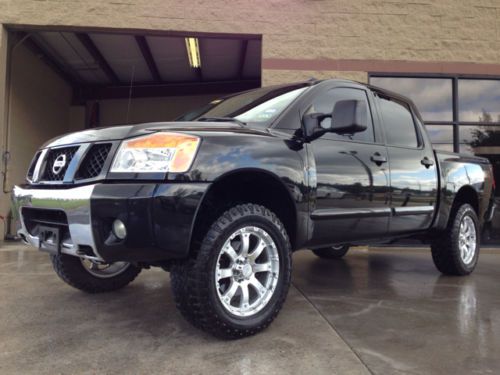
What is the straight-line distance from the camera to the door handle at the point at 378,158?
3.85 m

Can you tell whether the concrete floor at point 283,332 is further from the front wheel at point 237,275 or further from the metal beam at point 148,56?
the metal beam at point 148,56

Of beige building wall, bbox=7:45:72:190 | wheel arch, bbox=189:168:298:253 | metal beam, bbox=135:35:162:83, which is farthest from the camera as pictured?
metal beam, bbox=135:35:162:83

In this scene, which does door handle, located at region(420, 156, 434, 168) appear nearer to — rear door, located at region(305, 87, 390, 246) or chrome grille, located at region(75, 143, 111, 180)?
rear door, located at region(305, 87, 390, 246)

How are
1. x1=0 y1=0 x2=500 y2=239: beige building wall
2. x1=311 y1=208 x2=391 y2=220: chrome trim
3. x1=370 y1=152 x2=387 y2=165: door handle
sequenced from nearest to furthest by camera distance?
x1=311 y1=208 x2=391 y2=220: chrome trim < x1=370 y1=152 x2=387 y2=165: door handle < x1=0 y1=0 x2=500 y2=239: beige building wall

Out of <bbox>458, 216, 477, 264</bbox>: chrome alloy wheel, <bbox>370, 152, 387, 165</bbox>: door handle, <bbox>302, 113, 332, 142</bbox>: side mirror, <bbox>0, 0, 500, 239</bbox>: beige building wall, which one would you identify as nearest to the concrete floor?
<bbox>458, 216, 477, 264</bbox>: chrome alloy wheel

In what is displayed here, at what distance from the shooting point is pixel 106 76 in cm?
1290

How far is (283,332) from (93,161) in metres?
1.71

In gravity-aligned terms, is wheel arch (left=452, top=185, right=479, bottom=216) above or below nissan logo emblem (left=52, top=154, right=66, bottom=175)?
below

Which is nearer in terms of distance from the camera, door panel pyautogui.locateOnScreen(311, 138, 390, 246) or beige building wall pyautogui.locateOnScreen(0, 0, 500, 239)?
door panel pyautogui.locateOnScreen(311, 138, 390, 246)

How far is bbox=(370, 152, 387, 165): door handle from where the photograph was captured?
385 cm

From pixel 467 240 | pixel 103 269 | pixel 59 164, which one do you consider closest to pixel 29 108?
pixel 103 269

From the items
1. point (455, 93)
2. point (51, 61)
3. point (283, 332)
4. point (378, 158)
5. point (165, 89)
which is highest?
point (51, 61)

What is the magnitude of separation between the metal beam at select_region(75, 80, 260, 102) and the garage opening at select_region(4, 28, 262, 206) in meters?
0.03

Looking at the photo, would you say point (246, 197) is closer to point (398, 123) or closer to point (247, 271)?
point (247, 271)
